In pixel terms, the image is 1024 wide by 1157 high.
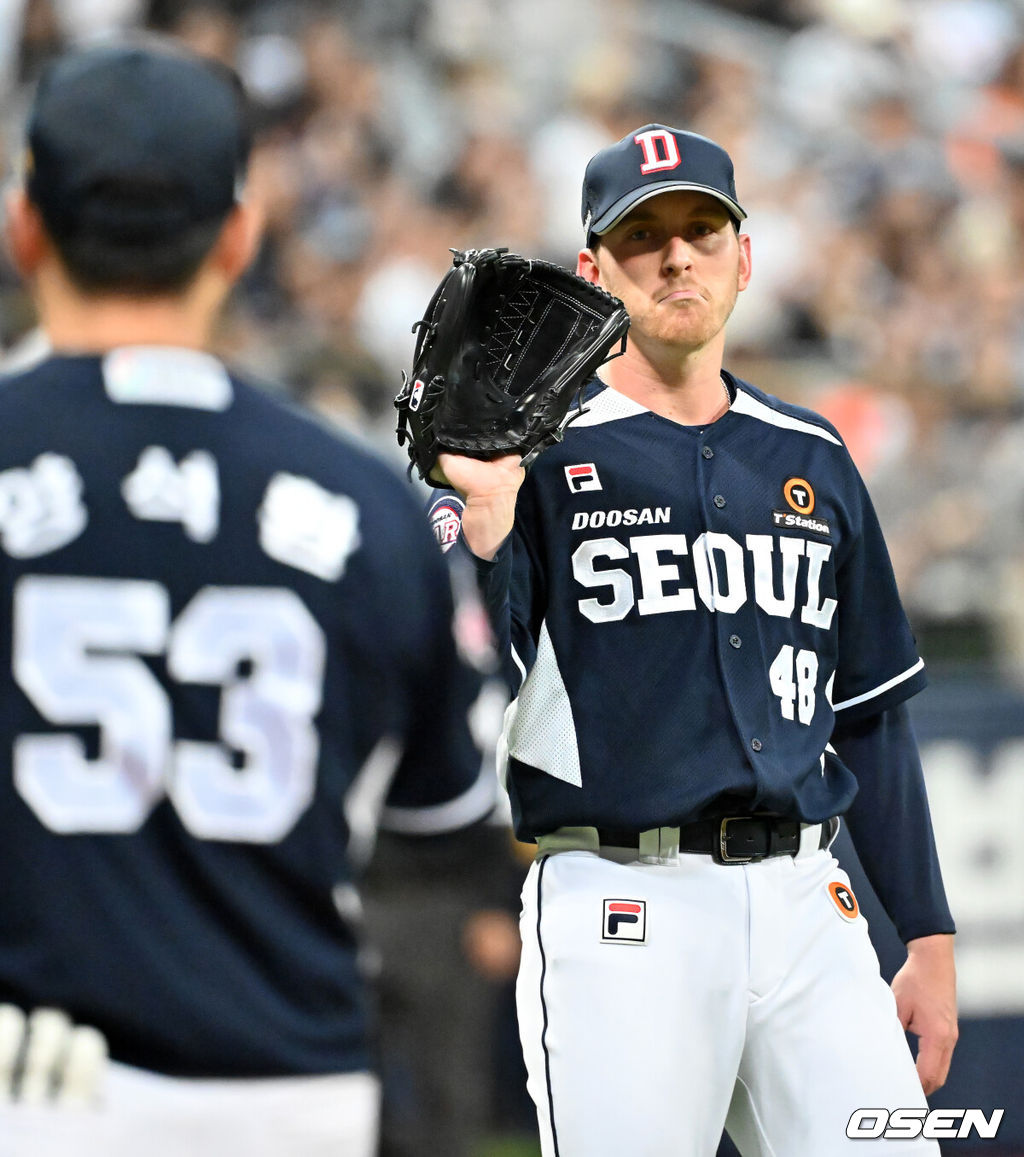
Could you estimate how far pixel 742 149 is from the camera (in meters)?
10.0

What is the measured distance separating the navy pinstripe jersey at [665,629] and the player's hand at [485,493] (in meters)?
0.11

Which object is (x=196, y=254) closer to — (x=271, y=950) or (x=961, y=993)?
(x=271, y=950)

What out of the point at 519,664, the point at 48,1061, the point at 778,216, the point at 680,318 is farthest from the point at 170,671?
the point at 778,216

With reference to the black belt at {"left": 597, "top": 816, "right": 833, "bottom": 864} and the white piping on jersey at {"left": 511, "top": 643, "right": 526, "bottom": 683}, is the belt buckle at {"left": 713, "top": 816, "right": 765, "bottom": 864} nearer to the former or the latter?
the black belt at {"left": 597, "top": 816, "right": 833, "bottom": 864}

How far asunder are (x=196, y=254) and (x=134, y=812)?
600 millimetres

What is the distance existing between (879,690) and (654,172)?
108cm

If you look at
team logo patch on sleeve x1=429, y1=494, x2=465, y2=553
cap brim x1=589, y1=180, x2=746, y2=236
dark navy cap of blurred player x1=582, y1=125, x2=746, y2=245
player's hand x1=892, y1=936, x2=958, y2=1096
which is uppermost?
dark navy cap of blurred player x1=582, y1=125, x2=746, y2=245

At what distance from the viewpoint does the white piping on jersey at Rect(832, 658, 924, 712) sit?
3.38 m

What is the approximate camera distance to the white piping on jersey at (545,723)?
3.08 metres

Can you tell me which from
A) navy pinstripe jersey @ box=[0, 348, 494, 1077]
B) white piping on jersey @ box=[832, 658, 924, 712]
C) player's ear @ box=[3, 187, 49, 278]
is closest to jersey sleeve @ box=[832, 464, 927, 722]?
white piping on jersey @ box=[832, 658, 924, 712]

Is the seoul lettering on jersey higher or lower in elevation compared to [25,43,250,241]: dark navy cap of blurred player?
lower

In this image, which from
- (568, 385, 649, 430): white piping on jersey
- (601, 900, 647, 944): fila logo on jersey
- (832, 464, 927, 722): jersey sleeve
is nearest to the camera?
(601, 900, 647, 944): fila logo on jersey

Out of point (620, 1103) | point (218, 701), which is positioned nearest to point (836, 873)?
point (620, 1103)

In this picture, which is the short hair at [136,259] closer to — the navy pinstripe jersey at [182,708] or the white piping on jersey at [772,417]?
the navy pinstripe jersey at [182,708]
